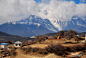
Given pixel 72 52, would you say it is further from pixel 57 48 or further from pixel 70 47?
pixel 57 48

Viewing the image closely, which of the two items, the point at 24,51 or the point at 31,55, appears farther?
the point at 24,51

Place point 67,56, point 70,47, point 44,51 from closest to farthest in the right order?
point 67,56 → point 44,51 → point 70,47

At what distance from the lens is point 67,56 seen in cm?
1692

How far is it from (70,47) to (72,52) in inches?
43.7

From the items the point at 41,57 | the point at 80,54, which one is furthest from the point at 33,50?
the point at 80,54

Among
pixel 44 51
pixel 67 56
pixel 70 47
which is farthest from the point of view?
pixel 70 47

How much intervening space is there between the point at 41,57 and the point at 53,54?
186cm

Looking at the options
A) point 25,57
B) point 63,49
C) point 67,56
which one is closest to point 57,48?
point 63,49

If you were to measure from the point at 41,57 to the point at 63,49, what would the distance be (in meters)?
3.73

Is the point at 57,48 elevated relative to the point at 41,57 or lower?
elevated

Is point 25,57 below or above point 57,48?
below

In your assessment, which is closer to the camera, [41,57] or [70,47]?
[41,57]

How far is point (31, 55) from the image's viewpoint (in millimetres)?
18219

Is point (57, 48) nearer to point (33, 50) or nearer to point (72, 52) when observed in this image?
point (72, 52)
